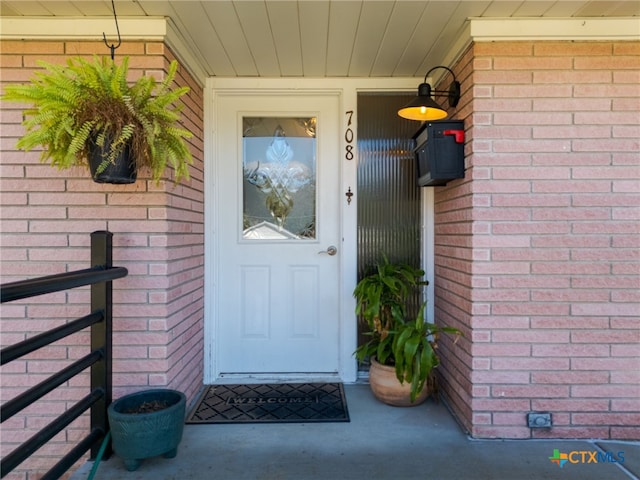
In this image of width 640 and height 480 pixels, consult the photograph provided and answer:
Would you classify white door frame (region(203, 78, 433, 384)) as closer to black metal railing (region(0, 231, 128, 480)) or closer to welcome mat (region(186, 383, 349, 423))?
welcome mat (region(186, 383, 349, 423))

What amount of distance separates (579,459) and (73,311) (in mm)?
2614

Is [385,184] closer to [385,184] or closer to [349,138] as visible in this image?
[385,184]

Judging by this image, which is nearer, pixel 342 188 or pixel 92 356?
pixel 92 356

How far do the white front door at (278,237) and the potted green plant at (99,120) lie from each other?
1.05m

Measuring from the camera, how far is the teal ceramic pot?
5.60 feet

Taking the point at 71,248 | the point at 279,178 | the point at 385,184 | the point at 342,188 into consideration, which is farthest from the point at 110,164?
the point at 385,184

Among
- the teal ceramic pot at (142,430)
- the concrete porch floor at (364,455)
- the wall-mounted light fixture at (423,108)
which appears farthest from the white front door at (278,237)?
the teal ceramic pot at (142,430)

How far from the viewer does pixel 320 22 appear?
2.02 m

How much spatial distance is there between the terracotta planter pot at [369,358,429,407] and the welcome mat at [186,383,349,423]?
250 millimetres

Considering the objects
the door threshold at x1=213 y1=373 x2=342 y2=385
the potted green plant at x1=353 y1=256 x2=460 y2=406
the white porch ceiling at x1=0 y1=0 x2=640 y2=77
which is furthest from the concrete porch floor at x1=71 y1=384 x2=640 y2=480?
the white porch ceiling at x1=0 y1=0 x2=640 y2=77

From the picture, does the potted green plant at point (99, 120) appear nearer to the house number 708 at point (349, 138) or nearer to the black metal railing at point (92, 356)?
the black metal railing at point (92, 356)

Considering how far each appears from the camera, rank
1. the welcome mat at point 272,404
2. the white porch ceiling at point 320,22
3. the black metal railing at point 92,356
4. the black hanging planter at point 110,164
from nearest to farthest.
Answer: the black metal railing at point 92,356, the black hanging planter at point 110,164, the white porch ceiling at point 320,22, the welcome mat at point 272,404

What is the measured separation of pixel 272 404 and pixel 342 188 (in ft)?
4.89

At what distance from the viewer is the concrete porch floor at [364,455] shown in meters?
1.76
